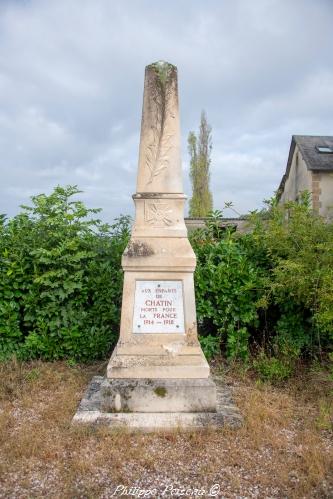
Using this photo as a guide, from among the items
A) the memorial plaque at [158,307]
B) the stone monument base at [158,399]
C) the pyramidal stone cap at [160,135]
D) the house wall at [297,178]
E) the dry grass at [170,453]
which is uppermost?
the house wall at [297,178]

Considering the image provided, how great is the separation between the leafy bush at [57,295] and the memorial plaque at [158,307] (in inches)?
51.6

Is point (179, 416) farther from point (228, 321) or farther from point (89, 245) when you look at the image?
point (89, 245)

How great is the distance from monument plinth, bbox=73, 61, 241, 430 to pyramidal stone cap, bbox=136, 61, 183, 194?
0.03 feet

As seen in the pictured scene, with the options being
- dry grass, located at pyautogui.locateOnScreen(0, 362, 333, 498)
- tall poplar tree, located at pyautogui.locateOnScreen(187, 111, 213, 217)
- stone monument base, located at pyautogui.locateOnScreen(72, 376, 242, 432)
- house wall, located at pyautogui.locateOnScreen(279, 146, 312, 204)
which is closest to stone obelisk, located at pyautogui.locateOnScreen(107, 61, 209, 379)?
stone monument base, located at pyautogui.locateOnScreen(72, 376, 242, 432)

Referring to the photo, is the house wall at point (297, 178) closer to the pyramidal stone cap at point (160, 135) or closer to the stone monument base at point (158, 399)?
the pyramidal stone cap at point (160, 135)

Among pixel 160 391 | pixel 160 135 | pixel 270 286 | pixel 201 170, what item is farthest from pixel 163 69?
pixel 201 170

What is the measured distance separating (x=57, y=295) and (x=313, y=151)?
669 inches

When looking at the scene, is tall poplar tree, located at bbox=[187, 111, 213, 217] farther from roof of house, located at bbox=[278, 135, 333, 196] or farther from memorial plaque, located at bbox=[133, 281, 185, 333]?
memorial plaque, located at bbox=[133, 281, 185, 333]

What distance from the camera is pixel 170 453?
3.13 m

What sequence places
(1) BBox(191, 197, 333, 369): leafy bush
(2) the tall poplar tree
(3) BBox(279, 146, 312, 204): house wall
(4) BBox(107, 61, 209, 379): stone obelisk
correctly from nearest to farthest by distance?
(4) BBox(107, 61, 209, 379): stone obelisk → (1) BBox(191, 197, 333, 369): leafy bush → (3) BBox(279, 146, 312, 204): house wall → (2) the tall poplar tree

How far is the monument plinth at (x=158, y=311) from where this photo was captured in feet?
12.1

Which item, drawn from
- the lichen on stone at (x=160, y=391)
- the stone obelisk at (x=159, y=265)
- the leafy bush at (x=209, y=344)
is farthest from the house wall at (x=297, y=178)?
the lichen on stone at (x=160, y=391)

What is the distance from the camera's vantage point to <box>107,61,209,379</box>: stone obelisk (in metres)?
3.86

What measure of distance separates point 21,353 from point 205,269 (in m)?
2.60
